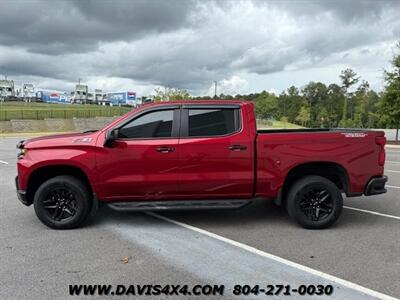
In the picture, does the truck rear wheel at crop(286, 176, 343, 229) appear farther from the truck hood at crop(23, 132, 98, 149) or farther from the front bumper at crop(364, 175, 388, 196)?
the truck hood at crop(23, 132, 98, 149)

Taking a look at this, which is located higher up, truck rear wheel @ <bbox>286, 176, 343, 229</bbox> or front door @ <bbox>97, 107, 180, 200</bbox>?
front door @ <bbox>97, 107, 180, 200</bbox>

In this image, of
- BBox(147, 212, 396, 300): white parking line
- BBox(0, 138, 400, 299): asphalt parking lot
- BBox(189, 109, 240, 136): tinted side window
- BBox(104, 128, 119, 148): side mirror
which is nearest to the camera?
BBox(147, 212, 396, 300): white parking line

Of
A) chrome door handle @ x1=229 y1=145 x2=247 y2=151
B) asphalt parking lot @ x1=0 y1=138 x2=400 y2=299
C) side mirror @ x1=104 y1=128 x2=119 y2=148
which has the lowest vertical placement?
asphalt parking lot @ x1=0 y1=138 x2=400 y2=299

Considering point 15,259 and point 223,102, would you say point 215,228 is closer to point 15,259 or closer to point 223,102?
point 223,102

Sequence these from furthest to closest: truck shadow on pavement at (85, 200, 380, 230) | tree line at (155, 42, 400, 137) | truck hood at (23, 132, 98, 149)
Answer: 1. tree line at (155, 42, 400, 137)
2. truck shadow on pavement at (85, 200, 380, 230)
3. truck hood at (23, 132, 98, 149)

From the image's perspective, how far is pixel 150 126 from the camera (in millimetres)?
5562

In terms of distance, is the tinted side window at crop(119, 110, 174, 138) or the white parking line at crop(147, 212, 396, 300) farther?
the tinted side window at crop(119, 110, 174, 138)

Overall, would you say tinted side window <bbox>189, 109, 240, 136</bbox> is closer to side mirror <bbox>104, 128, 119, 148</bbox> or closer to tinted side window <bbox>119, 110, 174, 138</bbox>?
tinted side window <bbox>119, 110, 174, 138</bbox>

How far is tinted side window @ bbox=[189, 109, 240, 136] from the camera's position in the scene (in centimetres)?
556

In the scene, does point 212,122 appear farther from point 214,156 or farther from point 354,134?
point 354,134

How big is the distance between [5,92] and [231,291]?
11774cm

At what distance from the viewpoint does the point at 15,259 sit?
174 inches

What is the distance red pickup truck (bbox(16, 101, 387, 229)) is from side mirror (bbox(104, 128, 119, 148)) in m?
0.02

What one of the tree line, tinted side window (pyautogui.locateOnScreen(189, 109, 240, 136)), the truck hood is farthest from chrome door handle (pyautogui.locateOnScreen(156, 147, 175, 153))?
the tree line
